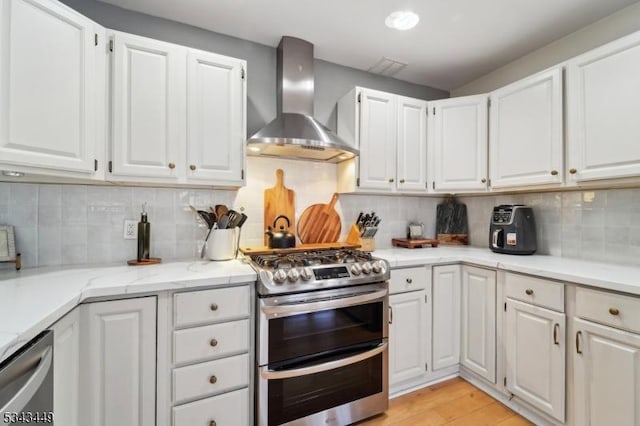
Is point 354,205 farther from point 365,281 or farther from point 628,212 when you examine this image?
point 628,212

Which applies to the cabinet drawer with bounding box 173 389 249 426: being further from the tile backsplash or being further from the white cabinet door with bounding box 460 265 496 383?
the white cabinet door with bounding box 460 265 496 383

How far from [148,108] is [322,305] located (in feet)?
4.93

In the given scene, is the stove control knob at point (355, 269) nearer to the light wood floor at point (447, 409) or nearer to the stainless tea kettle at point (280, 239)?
the stainless tea kettle at point (280, 239)

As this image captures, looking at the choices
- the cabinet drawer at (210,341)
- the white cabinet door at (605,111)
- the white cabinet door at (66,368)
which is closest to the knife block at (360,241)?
the cabinet drawer at (210,341)

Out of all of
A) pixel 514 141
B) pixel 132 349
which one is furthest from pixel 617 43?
pixel 132 349

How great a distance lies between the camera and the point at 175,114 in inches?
65.7

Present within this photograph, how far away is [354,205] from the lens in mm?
2541

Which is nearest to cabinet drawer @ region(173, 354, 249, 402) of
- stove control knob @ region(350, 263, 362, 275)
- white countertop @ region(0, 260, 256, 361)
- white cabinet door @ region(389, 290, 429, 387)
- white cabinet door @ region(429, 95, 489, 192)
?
white countertop @ region(0, 260, 256, 361)

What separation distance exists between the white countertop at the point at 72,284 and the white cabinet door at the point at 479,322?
1582mm

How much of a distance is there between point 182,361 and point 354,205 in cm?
173

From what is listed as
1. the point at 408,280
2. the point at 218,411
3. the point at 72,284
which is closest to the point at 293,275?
the point at 218,411

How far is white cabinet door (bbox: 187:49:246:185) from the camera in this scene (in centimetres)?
171

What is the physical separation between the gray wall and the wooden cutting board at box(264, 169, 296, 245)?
0.45 metres

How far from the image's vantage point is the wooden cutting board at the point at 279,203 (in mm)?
2184
